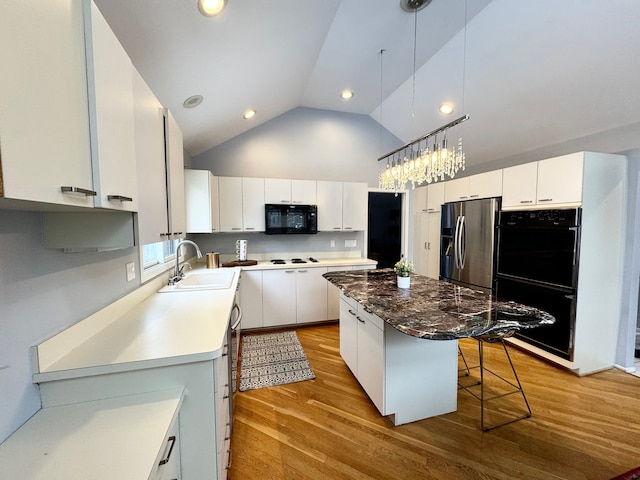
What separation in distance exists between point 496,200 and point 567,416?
2.14m

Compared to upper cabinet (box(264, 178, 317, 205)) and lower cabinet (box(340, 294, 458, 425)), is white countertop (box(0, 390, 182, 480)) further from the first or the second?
upper cabinet (box(264, 178, 317, 205))

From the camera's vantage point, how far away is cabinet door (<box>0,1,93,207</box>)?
1.67 ft

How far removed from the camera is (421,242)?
4.39m

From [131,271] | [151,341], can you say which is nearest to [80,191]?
[151,341]

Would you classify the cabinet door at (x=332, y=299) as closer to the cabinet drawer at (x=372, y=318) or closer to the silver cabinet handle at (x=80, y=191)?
the cabinet drawer at (x=372, y=318)

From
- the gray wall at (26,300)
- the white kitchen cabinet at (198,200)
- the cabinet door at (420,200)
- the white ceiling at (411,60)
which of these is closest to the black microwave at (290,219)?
the white kitchen cabinet at (198,200)

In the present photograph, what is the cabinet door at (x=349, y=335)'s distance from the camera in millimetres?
2260

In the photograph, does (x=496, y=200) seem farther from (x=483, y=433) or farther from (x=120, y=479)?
(x=120, y=479)

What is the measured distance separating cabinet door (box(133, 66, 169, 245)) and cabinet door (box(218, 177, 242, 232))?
2.02 m

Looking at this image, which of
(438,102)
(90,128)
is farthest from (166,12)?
(438,102)

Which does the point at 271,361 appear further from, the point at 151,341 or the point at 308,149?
the point at 308,149

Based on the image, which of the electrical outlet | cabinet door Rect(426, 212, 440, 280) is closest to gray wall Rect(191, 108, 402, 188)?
cabinet door Rect(426, 212, 440, 280)

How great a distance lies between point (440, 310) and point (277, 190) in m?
2.68

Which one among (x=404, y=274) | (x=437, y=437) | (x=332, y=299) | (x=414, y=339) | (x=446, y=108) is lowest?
(x=437, y=437)
